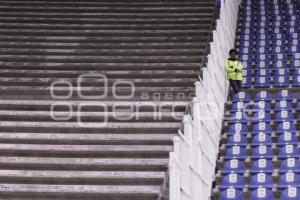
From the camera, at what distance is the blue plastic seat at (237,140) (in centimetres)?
1184

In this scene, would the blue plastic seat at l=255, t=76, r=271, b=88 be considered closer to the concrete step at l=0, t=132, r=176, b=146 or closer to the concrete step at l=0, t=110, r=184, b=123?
the concrete step at l=0, t=110, r=184, b=123

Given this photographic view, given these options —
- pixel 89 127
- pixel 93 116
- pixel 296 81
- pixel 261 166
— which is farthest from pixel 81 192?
pixel 296 81

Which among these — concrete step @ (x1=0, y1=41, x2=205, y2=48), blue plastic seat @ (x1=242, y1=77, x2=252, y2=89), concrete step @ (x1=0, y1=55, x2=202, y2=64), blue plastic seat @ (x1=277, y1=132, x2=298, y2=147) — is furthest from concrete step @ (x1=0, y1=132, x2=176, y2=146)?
blue plastic seat @ (x1=242, y1=77, x2=252, y2=89)

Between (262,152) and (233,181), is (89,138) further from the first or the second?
(262,152)

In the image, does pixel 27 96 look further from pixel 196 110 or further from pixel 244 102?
pixel 244 102

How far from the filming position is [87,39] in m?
13.7

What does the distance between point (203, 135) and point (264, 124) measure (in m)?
2.29

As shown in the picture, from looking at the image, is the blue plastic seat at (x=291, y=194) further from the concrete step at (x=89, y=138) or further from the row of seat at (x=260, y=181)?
the concrete step at (x=89, y=138)

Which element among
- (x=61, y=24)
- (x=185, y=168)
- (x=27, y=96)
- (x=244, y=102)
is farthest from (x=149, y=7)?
(x=185, y=168)

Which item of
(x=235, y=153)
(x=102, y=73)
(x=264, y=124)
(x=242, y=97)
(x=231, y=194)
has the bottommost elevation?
(x=231, y=194)

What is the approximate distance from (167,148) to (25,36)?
565cm

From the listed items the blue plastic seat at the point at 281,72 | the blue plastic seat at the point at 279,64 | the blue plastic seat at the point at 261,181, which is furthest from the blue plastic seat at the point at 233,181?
the blue plastic seat at the point at 279,64

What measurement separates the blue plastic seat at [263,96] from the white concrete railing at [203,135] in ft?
2.18

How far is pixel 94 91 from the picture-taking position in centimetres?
1155
